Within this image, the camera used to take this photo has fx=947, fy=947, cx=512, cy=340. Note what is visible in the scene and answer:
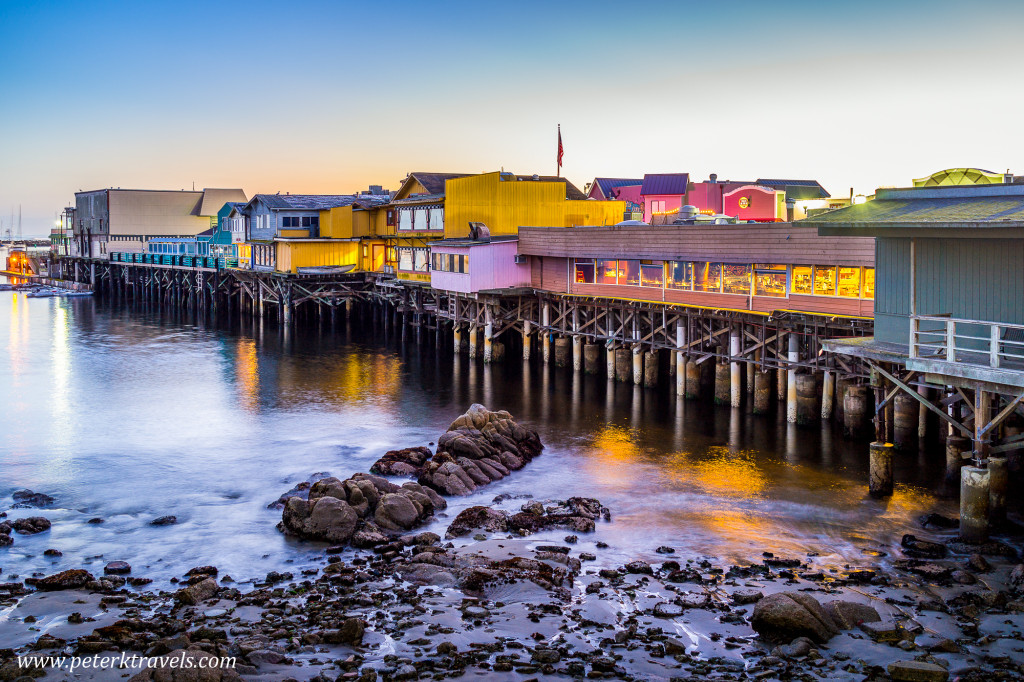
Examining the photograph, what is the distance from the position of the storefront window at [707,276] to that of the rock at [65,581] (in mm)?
24237

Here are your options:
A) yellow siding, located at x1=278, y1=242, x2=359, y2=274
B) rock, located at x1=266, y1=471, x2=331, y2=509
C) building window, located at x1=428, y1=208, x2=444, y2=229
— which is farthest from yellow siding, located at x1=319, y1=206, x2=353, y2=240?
rock, located at x1=266, y1=471, x2=331, y2=509

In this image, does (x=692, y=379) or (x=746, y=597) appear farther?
(x=692, y=379)

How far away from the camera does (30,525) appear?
2253 cm

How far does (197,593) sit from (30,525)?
7.27 m

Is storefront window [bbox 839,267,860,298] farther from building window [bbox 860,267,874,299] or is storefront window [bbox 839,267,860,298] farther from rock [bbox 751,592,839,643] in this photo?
rock [bbox 751,592,839,643]

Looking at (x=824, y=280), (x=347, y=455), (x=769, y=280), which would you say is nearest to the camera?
(x=347, y=455)

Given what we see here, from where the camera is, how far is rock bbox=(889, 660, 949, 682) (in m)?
13.9

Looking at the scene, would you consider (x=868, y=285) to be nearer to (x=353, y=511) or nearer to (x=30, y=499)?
(x=353, y=511)

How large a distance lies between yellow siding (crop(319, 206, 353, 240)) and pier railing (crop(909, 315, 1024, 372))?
2103 inches

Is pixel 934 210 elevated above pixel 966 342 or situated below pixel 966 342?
above

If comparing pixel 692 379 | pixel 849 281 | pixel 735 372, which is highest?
pixel 849 281

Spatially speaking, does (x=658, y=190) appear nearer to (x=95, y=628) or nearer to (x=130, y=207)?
(x=130, y=207)

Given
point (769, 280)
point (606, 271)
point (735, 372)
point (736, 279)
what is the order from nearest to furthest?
point (769, 280)
point (736, 279)
point (735, 372)
point (606, 271)

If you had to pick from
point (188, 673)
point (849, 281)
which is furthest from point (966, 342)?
point (188, 673)
